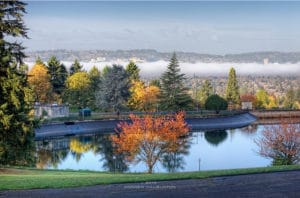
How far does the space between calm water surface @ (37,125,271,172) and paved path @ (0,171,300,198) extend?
21.8 m

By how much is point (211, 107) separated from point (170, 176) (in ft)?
319

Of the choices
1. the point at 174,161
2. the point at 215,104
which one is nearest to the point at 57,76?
the point at 215,104

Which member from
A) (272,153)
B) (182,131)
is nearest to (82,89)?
(182,131)

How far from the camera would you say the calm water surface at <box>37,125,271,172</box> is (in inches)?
1668

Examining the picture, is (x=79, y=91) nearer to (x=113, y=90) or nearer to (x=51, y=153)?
(x=113, y=90)

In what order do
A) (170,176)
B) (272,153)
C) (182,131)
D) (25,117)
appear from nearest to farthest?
(170,176) < (25,117) < (272,153) < (182,131)

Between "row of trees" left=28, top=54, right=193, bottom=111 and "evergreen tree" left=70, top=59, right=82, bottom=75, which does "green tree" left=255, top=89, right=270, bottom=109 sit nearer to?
"row of trees" left=28, top=54, right=193, bottom=111

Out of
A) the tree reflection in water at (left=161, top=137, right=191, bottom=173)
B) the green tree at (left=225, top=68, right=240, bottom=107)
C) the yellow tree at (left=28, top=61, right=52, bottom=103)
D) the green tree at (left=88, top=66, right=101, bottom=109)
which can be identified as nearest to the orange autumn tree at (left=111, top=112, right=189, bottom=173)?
the tree reflection in water at (left=161, top=137, right=191, bottom=173)

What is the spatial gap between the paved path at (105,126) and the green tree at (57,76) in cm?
2698

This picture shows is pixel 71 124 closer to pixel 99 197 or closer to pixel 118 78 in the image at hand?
pixel 118 78

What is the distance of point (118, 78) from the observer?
9894 centimetres

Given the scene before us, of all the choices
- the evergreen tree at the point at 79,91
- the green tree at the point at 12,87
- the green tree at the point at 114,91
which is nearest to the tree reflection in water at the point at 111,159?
the green tree at the point at 12,87

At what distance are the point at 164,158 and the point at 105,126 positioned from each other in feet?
133

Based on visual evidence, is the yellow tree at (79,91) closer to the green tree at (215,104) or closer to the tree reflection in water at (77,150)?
the green tree at (215,104)
